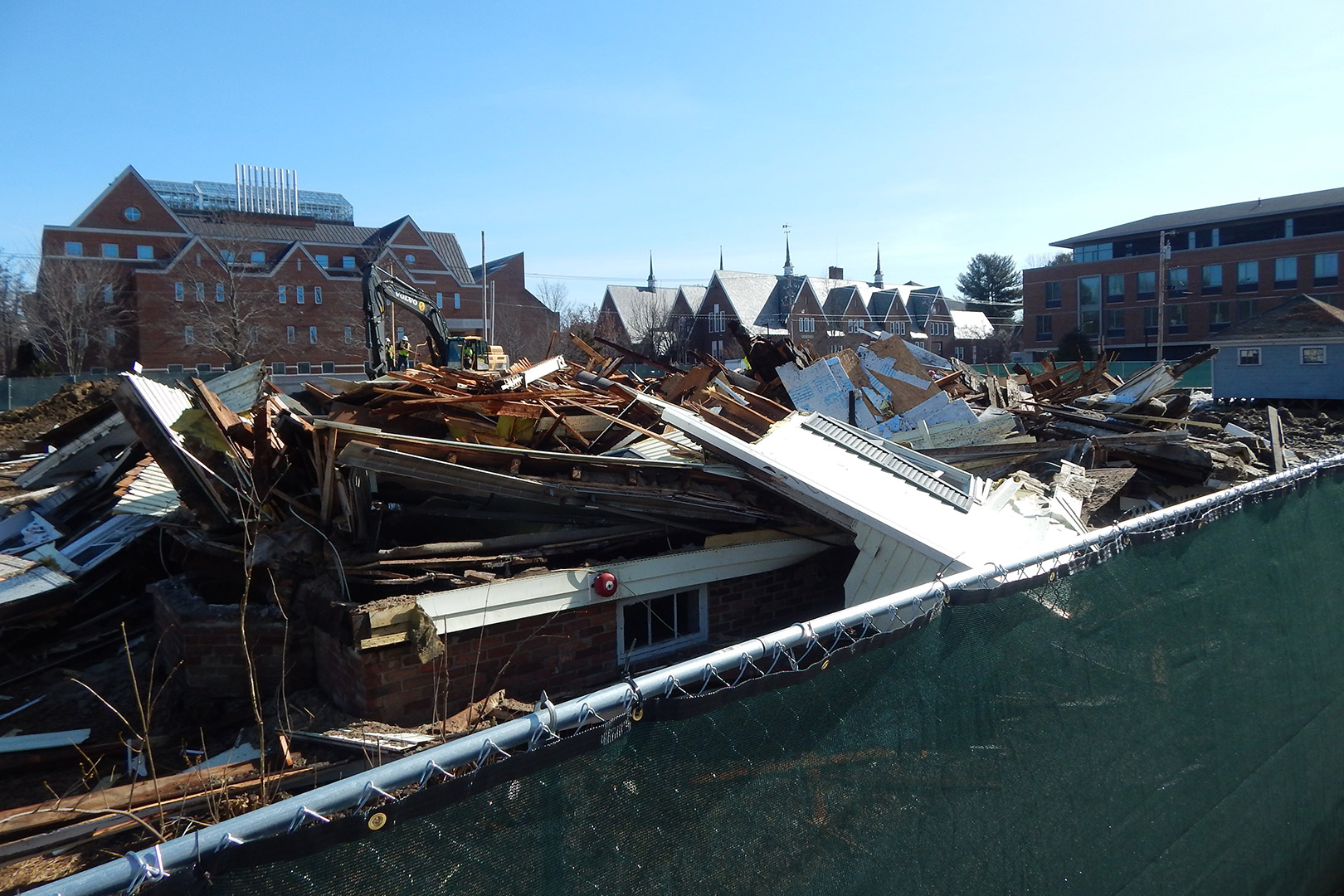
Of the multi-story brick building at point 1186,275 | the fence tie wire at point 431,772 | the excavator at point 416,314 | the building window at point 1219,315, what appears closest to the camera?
the fence tie wire at point 431,772

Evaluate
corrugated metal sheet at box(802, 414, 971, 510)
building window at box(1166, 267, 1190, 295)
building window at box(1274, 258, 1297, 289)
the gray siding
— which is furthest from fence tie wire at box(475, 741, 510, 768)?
building window at box(1166, 267, 1190, 295)

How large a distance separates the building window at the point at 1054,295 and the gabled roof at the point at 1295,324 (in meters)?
30.3

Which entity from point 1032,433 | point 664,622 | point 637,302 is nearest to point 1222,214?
point 637,302

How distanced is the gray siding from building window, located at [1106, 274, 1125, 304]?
2829 centimetres

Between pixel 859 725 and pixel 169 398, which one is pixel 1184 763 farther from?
pixel 169 398

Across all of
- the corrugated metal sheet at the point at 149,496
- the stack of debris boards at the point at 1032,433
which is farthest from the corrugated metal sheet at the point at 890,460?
the corrugated metal sheet at the point at 149,496

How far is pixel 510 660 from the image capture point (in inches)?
216

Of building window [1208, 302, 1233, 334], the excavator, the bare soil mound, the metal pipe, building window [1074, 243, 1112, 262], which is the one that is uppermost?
building window [1074, 243, 1112, 262]

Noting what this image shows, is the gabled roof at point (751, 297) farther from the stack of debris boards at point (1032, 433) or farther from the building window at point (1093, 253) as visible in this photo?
the stack of debris boards at point (1032, 433)

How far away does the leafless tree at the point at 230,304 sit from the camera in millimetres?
45344

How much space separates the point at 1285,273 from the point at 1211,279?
393cm

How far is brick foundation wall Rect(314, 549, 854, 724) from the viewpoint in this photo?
16.6ft

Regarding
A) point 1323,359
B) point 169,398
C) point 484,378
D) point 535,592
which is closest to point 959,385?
point 484,378

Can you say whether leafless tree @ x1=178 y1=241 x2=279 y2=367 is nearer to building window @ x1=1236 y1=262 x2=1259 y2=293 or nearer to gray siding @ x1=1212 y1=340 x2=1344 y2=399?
gray siding @ x1=1212 y1=340 x2=1344 y2=399
